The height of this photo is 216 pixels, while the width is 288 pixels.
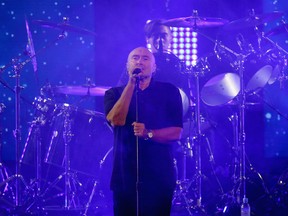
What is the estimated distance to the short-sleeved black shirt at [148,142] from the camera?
3.88 m

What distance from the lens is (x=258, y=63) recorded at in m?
6.64

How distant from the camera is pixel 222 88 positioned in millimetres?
6922

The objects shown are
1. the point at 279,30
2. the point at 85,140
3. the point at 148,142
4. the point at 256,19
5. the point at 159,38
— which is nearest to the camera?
the point at 148,142

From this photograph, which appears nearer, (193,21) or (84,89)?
(193,21)

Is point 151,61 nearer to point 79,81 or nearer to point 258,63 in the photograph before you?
point 258,63

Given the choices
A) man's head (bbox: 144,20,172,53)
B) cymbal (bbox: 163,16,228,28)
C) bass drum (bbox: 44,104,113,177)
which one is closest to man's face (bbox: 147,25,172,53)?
man's head (bbox: 144,20,172,53)

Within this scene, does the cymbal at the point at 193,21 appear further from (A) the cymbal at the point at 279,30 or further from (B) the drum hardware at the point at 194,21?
(A) the cymbal at the point at 279,30

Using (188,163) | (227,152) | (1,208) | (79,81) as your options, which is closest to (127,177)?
(1,208)

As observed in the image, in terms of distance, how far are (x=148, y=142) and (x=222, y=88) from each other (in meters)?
3.22

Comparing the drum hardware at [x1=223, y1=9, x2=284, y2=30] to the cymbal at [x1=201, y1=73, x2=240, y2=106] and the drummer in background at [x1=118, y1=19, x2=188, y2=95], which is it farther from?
the drummer in background at [x1=118, y1=19, x2=188, y2=95]

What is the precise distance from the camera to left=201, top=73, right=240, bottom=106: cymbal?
684 cm

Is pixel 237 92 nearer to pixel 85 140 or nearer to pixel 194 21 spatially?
pixel 194 21

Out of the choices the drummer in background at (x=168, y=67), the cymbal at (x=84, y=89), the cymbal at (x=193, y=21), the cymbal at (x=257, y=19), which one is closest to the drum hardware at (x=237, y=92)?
Answer: the cymbal at (x=257, y=19)

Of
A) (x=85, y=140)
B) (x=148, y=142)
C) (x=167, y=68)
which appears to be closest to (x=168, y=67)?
(x=167, y=68)
